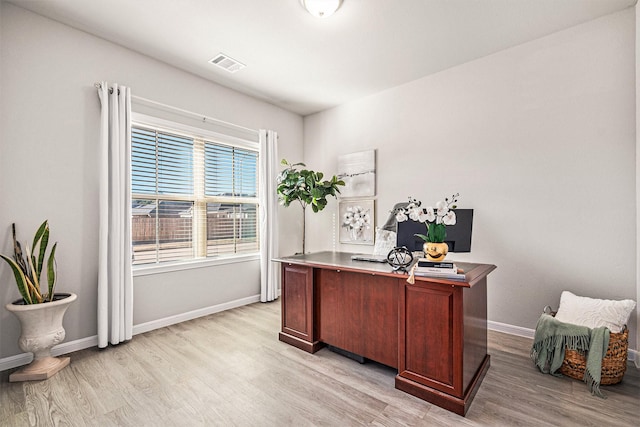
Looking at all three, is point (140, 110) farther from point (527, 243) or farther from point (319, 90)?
point (527, 243)

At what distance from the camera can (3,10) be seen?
2.34 metres

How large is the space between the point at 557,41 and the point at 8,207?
4865 mm

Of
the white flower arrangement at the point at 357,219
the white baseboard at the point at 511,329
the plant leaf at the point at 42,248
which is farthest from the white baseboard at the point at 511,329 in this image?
the plant leaf at the point at 42,248

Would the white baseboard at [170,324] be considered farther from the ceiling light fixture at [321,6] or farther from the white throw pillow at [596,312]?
the ceiling light fixture at [321,6]

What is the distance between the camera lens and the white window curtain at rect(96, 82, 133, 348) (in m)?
2.70

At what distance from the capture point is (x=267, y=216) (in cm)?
418


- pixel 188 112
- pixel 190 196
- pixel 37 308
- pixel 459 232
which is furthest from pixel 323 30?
pixel 37 308

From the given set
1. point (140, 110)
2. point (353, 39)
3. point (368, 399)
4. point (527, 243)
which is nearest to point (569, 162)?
point (527, 243)

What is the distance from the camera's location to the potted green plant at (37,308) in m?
2.17

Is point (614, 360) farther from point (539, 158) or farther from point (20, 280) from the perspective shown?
point (20, 280)

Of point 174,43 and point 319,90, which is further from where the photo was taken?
point 319,90

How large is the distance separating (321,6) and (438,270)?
215 centimetres

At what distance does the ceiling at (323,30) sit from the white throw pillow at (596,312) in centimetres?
235

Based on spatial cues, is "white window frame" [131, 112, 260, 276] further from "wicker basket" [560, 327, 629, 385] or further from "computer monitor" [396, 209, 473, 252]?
"wicker basket" [560, 327, 629, 385]
